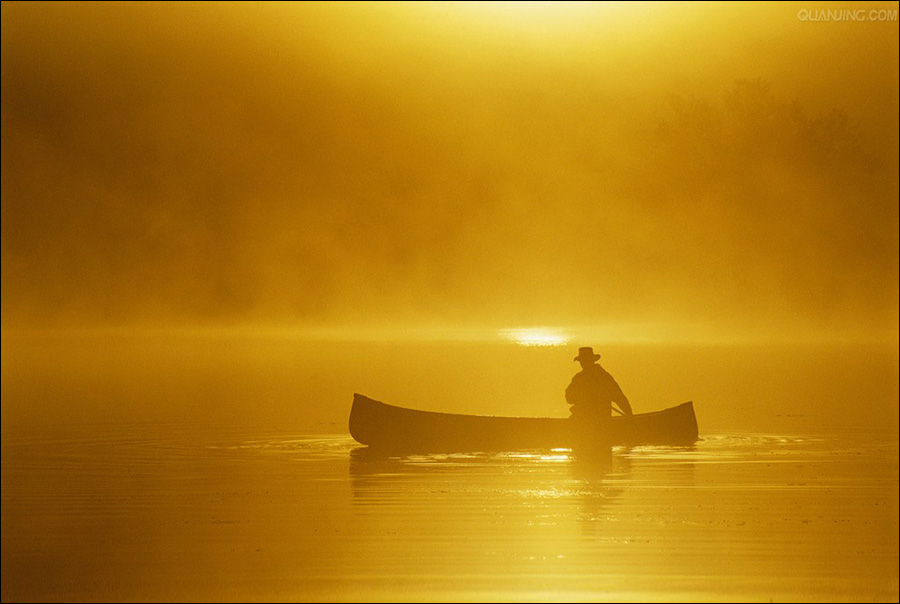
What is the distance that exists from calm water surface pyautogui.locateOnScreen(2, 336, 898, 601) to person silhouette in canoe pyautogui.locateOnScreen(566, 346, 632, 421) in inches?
30.5

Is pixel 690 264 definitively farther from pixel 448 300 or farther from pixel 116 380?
pixel 116 380

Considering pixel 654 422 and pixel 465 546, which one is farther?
pixel 654 422

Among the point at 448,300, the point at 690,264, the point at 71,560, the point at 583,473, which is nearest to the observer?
the point at 71,560

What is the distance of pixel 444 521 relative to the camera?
48.5ft

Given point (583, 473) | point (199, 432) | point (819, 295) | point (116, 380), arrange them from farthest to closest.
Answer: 1. point (819, 295)
2. point (116, 380)
3. point (199, 432)
4. point (583, 473)

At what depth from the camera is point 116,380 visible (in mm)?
46469

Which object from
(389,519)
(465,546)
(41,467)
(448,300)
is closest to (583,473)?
(389,519)

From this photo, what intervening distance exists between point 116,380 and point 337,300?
151 meters

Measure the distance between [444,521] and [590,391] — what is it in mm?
5802

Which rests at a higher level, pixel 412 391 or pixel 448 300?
pixel 448 300

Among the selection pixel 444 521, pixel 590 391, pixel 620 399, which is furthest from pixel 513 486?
pixel 620 399

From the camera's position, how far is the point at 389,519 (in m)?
15.1

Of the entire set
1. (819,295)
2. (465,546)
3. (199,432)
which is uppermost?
(819,295)

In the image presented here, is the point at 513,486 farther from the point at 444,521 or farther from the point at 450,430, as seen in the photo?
the point at 450,430
